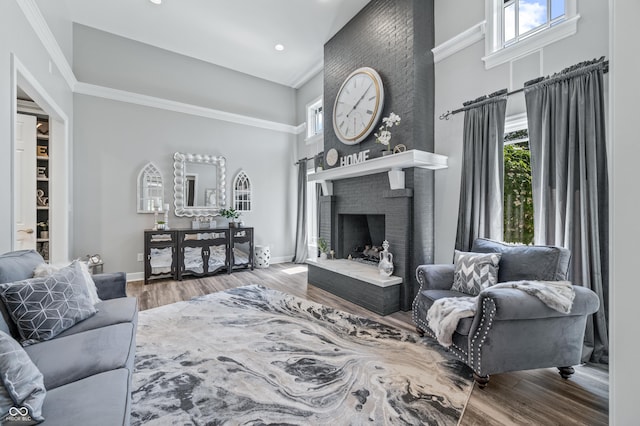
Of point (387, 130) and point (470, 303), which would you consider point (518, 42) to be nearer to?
point (387, 130)

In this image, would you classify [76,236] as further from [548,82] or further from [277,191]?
[548,82]

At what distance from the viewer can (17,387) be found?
100 centimetres

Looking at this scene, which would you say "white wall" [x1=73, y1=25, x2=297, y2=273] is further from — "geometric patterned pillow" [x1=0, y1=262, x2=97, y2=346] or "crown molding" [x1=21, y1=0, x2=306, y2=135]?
"geometric patterned pillow" [x1=0, y1=262, x2=97, y2=346]

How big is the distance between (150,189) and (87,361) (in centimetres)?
400

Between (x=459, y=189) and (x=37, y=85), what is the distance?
4521mm

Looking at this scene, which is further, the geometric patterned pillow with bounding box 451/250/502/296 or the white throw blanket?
the geometric patterned pillow with bounding box 451/250/502/296

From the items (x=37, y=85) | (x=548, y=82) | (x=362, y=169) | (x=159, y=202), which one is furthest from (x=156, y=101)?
(x=548, y=82)

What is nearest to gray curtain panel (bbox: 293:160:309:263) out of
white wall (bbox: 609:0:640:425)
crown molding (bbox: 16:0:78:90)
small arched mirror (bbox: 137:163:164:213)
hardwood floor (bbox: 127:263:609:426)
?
small arched mirror (bbox: 137:163:164:213)

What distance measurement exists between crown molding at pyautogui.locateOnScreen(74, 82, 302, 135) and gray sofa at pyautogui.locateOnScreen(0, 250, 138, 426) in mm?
3425

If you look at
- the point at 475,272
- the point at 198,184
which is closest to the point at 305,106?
the point at 198,184

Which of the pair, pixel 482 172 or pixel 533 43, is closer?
pixel 533 43

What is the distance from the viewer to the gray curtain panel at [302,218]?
5.95 metres

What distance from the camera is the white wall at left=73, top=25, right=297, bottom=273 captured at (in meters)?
4.35

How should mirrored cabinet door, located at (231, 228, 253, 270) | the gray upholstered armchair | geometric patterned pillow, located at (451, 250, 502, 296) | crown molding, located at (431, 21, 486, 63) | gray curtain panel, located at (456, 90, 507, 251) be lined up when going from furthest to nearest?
mirrored cabinet door, located at (231, 228, 253, 270) → crown molding, located at (431, 21, 486, 63) → gray curtain panel, located at (456, 90, 507, 251) → geometric patterned pillow, located at (451, 250, 502, 296) → the gray upholstered armchair
